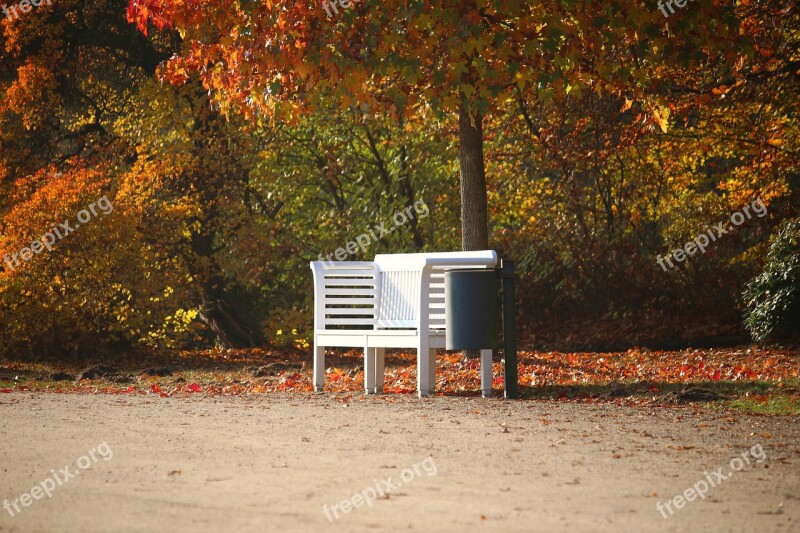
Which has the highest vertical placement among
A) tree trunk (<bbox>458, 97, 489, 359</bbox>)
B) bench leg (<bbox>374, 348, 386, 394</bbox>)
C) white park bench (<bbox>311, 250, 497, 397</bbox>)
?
tree trunk (<bbox>458, 97, 489, 359</bbox>)

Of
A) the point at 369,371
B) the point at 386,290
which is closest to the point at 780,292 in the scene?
the point at 386,290

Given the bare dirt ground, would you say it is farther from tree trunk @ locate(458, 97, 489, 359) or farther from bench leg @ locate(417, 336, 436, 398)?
tree trunk @ locate(458, 97, 489, 359)

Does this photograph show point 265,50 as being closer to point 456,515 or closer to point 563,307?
point 456,515

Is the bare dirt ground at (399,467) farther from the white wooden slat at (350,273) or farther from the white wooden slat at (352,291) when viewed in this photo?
the white wooden slat at (350,273)

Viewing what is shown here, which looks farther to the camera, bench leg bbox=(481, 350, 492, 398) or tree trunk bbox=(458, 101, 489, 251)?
tree trunk bbox=(458, 101, 489, 251)

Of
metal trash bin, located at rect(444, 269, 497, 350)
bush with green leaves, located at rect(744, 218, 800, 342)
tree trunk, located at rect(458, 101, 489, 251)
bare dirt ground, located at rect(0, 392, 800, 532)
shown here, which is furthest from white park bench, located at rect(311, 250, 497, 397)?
bush with green leaves, located at rect(744, 218, 800, 342)

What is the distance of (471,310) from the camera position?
10367mm

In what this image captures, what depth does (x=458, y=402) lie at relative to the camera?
397 inches

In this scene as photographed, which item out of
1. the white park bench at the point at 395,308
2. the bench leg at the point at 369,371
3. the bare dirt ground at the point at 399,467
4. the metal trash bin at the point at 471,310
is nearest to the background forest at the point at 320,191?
the white park bench at the point at 395,308

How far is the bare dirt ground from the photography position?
16.9 ft

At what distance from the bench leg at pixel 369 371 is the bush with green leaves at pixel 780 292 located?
738 cm

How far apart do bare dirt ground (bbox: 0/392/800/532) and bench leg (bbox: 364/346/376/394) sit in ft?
4.83

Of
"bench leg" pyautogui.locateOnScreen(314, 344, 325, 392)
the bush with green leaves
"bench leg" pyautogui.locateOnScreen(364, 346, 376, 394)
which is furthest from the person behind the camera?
the bush with green leaves

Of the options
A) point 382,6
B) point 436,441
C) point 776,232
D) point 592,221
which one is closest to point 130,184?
point 382,6
